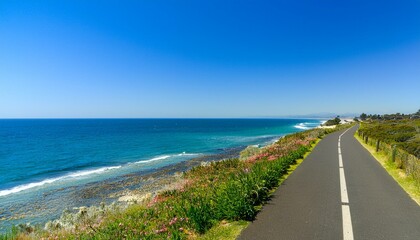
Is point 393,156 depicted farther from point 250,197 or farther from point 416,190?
Result: point 250,197

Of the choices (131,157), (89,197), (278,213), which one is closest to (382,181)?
(278,213)

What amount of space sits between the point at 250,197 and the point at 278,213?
3.35 ft

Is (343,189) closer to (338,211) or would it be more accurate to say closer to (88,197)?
(338,211)

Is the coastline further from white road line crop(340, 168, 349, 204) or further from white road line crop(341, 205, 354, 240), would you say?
white road line crop(341, 205, 354, 240)

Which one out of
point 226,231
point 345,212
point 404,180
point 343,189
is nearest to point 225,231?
point 226,231

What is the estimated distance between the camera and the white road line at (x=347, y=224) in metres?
5.36

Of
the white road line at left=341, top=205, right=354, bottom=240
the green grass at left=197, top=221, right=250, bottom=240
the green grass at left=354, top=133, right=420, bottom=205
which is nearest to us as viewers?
the white road line at left=341, top=205, right=354, bottom=240

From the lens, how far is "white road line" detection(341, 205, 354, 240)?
5.36 meters

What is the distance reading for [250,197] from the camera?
24.7ft

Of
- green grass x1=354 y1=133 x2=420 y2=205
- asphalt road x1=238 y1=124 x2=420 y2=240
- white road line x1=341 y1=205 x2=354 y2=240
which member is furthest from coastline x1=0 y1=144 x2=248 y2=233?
green grass x1=354 y1=133 x2=420 y2=205

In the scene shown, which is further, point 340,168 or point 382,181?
point 340,168

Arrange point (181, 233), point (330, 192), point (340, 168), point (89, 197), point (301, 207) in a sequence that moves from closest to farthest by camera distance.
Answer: point (181, 233) < point (301, 207) < point (330, 192) < point (340, 168) < point (89, 197)

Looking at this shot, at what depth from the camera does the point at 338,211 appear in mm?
6855

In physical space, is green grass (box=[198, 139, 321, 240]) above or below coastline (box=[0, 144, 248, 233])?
above
